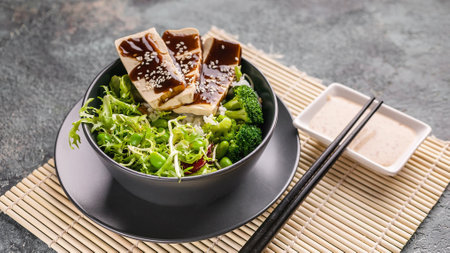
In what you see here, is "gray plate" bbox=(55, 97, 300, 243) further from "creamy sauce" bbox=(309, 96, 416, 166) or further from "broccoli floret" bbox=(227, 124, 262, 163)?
"creamy sauce" bbox=(309, 96, 416, 166)

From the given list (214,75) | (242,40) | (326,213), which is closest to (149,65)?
(214,75)

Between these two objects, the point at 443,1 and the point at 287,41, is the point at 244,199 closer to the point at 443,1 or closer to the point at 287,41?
the point at 287,41

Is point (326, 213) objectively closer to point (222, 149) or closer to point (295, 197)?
point (295, 197)

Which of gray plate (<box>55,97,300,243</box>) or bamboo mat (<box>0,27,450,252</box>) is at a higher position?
gray plate (<box>55,97,300,243</box>)

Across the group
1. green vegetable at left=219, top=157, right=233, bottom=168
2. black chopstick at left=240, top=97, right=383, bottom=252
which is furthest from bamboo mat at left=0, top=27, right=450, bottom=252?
green vegetable at left=219, top=157, right=233, bottom=168

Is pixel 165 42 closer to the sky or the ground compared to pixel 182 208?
closer to the sky

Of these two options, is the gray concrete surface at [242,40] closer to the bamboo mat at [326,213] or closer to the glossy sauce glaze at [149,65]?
the bamboo mat at [326,213]

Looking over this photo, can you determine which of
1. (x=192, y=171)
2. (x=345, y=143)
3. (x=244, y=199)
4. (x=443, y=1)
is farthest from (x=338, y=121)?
(x=443, y=1)

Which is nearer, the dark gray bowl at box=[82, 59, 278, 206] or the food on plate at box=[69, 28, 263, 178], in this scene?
the dark gray bowl at box=[82, 59, 278, 206]
